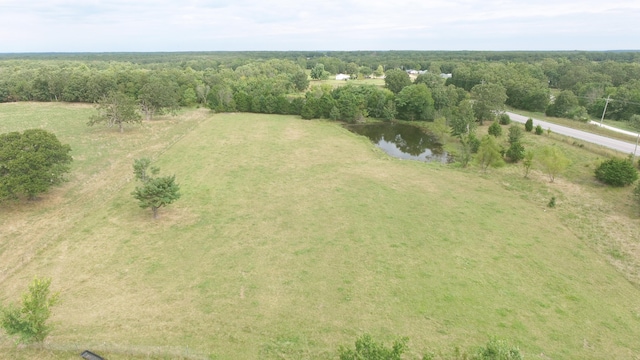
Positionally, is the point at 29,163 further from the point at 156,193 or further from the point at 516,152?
the point at 516,152

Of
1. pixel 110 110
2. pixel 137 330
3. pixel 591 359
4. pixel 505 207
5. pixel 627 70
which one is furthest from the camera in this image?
pixel 627 70

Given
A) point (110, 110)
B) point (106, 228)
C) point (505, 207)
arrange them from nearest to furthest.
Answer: point (106, 228)
point (505, 207)
point (110, 110)

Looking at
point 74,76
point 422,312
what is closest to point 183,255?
point 422,312

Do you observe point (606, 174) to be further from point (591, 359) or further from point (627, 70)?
point (627, 70)

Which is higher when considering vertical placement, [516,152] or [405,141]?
[516,152]

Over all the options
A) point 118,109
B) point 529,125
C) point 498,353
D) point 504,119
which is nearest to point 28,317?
point 498,353

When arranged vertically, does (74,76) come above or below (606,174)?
above

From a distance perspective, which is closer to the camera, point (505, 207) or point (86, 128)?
point (505, 207)
